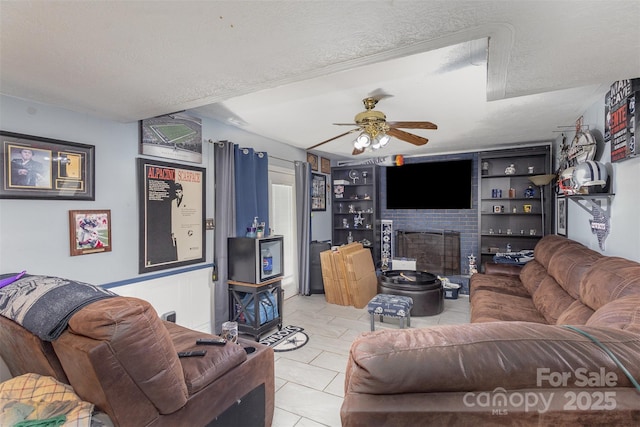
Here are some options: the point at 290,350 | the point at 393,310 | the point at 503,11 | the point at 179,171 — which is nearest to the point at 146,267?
the point at 179,171

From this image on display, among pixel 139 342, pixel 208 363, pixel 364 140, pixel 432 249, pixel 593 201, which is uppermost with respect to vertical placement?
pixel 364 140

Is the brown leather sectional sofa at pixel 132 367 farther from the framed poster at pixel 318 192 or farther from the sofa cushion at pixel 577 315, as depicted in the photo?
the framed poster at pixel 318 192

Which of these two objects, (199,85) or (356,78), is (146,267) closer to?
(199,85)

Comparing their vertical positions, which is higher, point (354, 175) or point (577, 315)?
point (354, 175)

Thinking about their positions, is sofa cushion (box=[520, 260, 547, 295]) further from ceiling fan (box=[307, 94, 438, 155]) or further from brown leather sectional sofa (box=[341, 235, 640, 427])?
brown leather sectional sofa (box=[341, 235, 640, 427])

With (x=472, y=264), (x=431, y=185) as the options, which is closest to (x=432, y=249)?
(x=472, y=264)

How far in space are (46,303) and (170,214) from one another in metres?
1.73

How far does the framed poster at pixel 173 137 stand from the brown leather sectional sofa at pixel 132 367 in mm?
1806

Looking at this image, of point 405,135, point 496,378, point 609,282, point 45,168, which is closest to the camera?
point 496,378

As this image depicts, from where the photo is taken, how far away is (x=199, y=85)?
186 cm

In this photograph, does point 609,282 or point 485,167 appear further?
point 485,167

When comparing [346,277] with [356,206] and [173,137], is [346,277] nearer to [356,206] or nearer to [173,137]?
[356,206]

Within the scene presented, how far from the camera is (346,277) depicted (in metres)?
4.45

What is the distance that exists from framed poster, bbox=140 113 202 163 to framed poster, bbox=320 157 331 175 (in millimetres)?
2856
